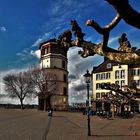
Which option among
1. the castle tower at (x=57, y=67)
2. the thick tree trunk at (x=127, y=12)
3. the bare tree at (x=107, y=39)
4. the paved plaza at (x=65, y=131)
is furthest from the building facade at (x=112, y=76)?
the thick tree trunk at (x=127, y=12)

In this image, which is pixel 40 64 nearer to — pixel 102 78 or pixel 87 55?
pixel 102 78

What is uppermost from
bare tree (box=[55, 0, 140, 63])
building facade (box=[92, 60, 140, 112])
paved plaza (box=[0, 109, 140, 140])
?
building facade (box=[92, 60, 140, 112])

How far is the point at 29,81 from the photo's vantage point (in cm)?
12081

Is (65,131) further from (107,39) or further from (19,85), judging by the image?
(19,85)

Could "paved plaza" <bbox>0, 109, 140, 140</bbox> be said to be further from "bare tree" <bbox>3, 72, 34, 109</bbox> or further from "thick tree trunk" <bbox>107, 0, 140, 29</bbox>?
"bare tree" <bbox>3, 72, 34, 109</bbox>

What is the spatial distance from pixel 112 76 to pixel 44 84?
63.6 feet

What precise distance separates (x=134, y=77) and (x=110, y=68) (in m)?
9.73

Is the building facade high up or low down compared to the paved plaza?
up

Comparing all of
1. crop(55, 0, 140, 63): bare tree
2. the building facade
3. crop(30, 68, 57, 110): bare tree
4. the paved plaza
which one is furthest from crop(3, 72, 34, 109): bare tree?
crop(55, 0, 140, 63): bare tree

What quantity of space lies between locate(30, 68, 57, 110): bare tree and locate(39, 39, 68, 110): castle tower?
144 inches

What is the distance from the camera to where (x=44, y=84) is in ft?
386

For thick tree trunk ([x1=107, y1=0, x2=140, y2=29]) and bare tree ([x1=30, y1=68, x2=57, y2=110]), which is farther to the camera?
bare tree ([x1=30, y1=68, x2=57, y2=110])

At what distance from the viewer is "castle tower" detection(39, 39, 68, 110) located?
12812 cm

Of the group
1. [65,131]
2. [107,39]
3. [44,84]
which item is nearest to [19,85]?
[44,84]
